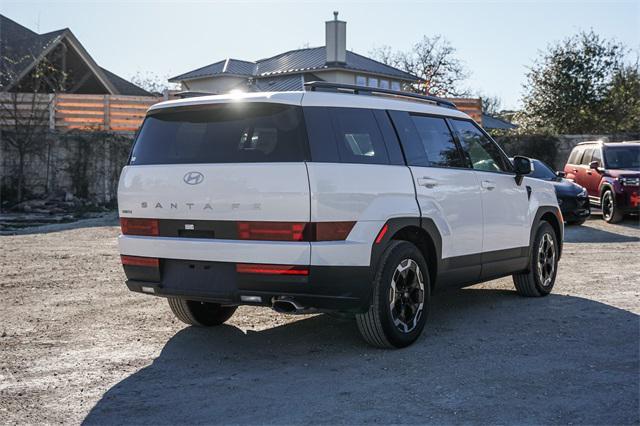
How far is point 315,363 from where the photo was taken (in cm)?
576

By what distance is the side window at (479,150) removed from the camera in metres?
7.37

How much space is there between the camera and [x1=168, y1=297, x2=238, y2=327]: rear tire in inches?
269

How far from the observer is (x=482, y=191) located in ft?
23.9

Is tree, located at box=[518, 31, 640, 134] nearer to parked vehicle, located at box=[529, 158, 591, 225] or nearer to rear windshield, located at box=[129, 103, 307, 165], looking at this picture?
parked vehicle, located at box=[529, 158, 591, 225]

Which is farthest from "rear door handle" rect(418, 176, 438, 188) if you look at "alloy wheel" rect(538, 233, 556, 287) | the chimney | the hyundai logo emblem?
the chimney

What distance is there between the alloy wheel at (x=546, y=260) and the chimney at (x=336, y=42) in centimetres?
3239

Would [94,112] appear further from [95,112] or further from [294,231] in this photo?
[294,231]

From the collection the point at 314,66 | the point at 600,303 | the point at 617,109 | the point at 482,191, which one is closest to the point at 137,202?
the point at 482,191

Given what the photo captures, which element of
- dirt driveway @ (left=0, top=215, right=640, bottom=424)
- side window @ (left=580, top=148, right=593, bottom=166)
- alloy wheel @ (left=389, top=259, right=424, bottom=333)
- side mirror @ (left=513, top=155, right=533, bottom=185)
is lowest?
dirt driveway @ (left=0, top=215, right=640, bottom=424)

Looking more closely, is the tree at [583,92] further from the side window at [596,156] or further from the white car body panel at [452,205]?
the white car body panel at [452,205]

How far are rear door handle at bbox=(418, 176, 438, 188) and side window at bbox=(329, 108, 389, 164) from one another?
0.41 meters

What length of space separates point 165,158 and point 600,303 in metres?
4.72

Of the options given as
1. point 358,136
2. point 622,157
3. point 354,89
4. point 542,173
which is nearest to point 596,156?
point 622,157

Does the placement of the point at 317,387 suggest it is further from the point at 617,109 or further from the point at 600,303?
the point at 617,109
